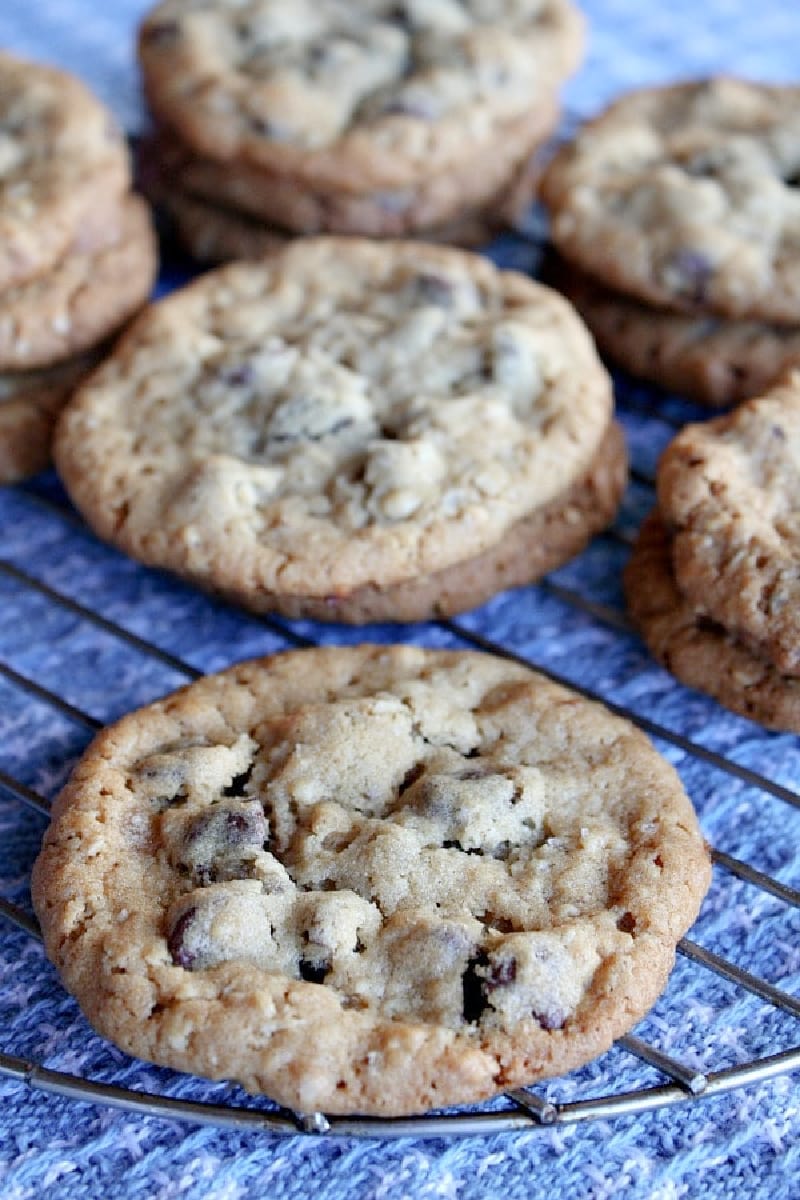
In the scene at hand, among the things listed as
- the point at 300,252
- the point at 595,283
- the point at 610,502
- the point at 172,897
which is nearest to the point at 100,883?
the point at 172,897

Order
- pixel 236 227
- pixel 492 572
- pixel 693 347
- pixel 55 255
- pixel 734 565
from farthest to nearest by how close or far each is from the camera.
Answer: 1. pixel 236 227
2. pixel 693 347
3. pixel 55 255
4. pixel 492 572
5. pixel 734 565

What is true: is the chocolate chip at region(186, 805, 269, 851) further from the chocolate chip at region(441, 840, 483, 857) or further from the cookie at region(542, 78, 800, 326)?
the cookie at region(542, 78, 800, 326)

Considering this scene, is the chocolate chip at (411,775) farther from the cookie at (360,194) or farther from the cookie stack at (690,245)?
the cookie at (360,194)

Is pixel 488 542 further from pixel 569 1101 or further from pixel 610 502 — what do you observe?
pixel 569 1101

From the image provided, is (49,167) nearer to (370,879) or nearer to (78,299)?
(78,299)

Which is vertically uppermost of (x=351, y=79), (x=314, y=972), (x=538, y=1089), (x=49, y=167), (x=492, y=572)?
(x=351, y=79)

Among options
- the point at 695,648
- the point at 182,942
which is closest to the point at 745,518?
the point at 695,648

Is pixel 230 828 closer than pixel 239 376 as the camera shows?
Yes
